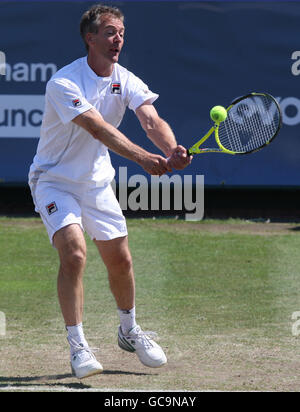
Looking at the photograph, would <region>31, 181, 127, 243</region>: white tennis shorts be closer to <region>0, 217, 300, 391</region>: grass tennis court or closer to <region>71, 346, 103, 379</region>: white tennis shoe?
<region>71, 346, 103, 379</region>: white tennis shoe

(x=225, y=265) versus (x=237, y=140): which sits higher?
(x=237, y=140)

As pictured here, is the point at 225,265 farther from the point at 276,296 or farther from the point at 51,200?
the point at 51,200

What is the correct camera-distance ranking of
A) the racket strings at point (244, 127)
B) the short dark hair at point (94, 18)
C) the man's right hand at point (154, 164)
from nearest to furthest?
1. the man's right hand at point (154, 164)
2. the short dark hair at point (94, 18)
3. the racket strings at point (244, 127)

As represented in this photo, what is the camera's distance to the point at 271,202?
1192cm

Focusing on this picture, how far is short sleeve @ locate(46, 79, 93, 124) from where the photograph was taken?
204 inches

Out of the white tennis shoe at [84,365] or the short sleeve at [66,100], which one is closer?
the white tennis shoe at [84,365]

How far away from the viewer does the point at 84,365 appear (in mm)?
5090

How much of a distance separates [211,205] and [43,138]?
663cm

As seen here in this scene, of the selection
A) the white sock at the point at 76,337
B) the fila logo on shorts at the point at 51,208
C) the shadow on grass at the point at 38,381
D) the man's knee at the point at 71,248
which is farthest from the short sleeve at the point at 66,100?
the shadow on grass at the point at 38,381

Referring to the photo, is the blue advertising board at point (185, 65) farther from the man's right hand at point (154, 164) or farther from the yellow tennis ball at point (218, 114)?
the man's right hand at point (154, 164)

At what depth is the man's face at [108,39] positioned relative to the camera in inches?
212

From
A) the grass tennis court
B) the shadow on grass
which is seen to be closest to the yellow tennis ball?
the grass tennis court

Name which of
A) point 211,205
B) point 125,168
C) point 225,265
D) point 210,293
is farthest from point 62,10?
point 210,293

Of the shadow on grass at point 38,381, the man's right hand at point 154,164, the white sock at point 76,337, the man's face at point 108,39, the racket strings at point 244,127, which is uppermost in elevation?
the man's face at point 108,39
